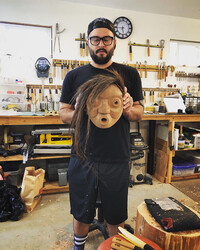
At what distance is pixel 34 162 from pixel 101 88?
243cm

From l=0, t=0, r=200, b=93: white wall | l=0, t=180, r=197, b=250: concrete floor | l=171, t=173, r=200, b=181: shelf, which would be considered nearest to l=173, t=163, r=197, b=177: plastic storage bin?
l=171, t=173, r=200, b=181: shelf

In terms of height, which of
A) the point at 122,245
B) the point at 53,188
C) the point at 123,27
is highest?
the point at 123,27

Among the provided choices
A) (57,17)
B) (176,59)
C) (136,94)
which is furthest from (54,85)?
(176,59)

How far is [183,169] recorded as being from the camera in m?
3.06

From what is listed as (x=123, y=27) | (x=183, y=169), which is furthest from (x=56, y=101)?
(x=183, y=169)

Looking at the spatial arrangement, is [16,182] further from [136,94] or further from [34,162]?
[136,94]

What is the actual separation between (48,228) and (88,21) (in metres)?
2.89

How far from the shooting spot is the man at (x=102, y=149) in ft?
3.88

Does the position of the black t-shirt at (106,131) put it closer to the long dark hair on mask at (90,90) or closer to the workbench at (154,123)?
the long dark hair on mask at (90,90)

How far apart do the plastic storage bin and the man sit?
2.03m

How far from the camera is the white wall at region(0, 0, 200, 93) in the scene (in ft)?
9.00

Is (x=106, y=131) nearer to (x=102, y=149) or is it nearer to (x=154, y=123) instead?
(x=102, y=149)

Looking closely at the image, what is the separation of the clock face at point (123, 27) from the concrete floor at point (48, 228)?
8.24 ft

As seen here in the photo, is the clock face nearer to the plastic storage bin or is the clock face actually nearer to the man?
the man
